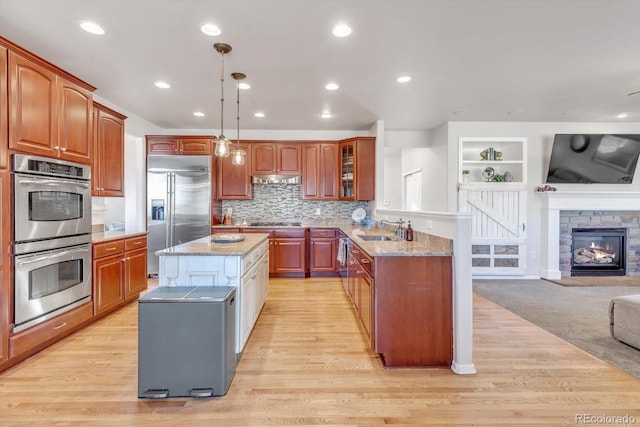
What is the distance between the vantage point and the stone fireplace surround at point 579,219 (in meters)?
4.91

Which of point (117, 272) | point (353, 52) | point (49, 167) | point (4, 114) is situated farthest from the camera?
point (117, 272)

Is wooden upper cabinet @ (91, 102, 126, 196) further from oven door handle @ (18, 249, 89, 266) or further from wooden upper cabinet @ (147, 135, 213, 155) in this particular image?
wooden upper cabinet @ (147, 135, 213, 155)

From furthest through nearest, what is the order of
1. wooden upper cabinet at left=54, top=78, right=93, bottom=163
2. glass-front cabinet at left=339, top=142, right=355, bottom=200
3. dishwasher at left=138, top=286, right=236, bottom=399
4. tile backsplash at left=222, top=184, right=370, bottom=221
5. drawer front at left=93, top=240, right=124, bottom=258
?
tile backsplash at left=222, top=184, right=370, bottom=221, glass-front cabinet at left=339, top=142, right=355, bottom=200, drawer front at left=93, top=240, right=124, bottom=258, wooden upper cabinet at left=54, top=78, right=93, bottom=163, dishwasher at left=138, top=286, right=236, bottom=399

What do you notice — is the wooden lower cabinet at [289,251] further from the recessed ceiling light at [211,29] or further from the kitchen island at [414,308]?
the recessed ceiling light at [211,29]

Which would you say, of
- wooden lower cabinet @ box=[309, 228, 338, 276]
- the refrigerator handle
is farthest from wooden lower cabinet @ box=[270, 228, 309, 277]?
the refrigerator handle

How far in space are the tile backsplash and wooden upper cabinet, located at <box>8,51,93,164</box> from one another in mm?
2840

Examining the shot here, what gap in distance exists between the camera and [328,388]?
2.01 m

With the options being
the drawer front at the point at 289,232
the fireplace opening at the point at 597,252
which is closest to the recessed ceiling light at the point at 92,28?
the drawer front at the point at 289,232

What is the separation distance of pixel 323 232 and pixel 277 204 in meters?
1.18

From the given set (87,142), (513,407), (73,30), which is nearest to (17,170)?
(87,142)

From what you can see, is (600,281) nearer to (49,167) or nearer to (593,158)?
(593,158)

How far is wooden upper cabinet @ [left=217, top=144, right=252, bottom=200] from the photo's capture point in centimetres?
527

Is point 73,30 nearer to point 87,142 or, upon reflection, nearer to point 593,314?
point 87,142

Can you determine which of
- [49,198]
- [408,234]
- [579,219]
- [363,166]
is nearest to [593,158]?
[579,219]
